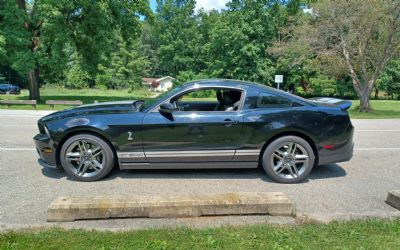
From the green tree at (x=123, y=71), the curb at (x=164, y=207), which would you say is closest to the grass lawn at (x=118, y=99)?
the green tree at (x=123, y=71)

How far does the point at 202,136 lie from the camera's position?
15.8 ft

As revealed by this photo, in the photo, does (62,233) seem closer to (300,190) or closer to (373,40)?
(300,190)

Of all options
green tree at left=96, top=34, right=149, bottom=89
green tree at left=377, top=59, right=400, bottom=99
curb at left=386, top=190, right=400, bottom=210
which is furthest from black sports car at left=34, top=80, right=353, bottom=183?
green tree at left=96, top=34, right=149, bottom=89

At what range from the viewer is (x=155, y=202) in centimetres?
363

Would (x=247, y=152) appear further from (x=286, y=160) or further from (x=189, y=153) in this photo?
(x=189, y=153)

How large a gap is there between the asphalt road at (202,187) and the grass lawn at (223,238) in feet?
0.84

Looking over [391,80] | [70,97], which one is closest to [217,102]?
A: [70,97]

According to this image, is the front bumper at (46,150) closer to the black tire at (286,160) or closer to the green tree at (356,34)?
the black tire at (286,160)

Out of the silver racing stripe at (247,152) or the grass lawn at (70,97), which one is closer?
the silver racing stripe at (247,152)

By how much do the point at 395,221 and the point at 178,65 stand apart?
66655 mm

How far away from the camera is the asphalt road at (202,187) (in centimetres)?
360

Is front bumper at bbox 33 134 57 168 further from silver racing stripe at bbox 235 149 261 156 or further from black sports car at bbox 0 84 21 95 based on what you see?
black sports car at bbox 0 84 21 95

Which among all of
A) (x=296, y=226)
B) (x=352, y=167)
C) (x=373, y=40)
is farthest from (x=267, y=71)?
(x=296, y=226)

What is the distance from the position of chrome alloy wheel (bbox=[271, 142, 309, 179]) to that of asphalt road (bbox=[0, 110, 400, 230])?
210mm
